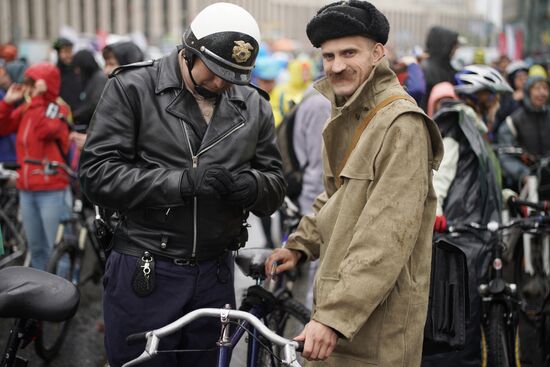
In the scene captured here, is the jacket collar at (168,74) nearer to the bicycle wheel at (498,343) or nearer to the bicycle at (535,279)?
the bicycle wheel at (498,343)

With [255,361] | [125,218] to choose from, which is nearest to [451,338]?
[255,361]

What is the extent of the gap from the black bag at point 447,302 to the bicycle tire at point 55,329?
3.17 m

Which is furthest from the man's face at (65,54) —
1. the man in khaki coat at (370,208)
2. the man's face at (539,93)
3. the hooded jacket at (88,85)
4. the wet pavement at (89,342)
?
the man in khaki coat at (370,208)

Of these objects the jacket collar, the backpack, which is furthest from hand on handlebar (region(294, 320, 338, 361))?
the backpack

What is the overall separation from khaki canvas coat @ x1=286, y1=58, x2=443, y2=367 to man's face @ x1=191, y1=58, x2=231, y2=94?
480mm

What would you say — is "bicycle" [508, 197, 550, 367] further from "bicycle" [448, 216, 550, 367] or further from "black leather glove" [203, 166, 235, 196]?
"black leather glove" [203, 166, 235, 196]

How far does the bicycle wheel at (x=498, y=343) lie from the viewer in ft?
14.7

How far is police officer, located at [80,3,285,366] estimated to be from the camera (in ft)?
10.3

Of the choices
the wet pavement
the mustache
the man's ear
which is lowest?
the wet pavement

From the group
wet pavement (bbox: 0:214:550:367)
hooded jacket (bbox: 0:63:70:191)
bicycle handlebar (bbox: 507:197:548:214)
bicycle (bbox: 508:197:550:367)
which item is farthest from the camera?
hooded jacket (bbox: 0:63:70:191)

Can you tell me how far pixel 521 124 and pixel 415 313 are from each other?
6.32 m

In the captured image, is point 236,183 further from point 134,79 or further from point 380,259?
point 380,259

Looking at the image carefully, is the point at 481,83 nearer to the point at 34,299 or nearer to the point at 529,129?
the point at 529,129

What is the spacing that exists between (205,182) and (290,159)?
3.19 metres
